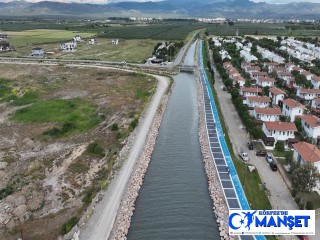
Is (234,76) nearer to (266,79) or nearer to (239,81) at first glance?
(239,81)

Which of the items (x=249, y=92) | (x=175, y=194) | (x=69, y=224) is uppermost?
(x=249, y=92)

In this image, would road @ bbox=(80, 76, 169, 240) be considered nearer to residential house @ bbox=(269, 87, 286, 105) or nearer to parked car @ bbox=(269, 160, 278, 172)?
parked car @ bbox=(269, 160, 278, 172)

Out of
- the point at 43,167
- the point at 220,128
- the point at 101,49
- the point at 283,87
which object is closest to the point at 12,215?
the point at 43,167

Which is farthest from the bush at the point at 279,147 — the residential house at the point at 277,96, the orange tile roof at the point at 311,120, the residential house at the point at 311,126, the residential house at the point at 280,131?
the residential house at the point at 277,96

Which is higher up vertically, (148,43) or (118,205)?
(148,43)

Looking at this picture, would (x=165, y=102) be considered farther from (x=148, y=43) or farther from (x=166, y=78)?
(x=148, y=43)

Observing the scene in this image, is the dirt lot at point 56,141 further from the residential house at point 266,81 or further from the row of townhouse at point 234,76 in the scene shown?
the residential house at point 266,81

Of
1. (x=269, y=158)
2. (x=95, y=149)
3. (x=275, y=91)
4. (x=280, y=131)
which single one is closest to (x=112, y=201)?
(x=95, y=149)
